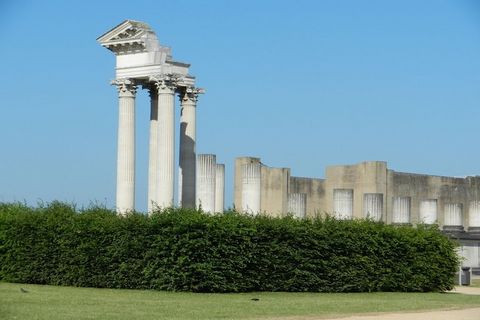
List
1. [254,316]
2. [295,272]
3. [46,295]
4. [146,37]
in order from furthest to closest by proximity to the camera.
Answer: [146,37] < [295,272] < [46,295] < [254,316]

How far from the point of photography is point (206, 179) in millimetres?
41281

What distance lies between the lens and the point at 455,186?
69.3 metres

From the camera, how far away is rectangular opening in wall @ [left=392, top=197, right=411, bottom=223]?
168ft

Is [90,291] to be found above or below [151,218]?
below

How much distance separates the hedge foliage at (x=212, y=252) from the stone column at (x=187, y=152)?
12054mm

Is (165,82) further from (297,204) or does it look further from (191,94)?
(297,204)

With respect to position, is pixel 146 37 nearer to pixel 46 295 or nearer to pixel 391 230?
pixel 391 230

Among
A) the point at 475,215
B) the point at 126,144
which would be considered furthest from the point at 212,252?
the point at 475,215

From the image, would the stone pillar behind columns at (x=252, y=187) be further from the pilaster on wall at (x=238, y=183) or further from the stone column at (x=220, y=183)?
the pilaster on wall at (x=238, y=183)

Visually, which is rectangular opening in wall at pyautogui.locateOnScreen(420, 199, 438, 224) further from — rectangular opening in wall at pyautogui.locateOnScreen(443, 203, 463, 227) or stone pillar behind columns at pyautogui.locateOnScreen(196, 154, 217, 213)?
stone pillar behind columns at pyautogui.locateOnScreen(196, 154, 217, 213)

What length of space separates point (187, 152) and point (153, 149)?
64.8 inches

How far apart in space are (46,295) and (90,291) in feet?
7.57

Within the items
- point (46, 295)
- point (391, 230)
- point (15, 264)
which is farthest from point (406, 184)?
point (46, 295)

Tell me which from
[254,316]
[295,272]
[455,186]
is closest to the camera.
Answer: [254,316]
